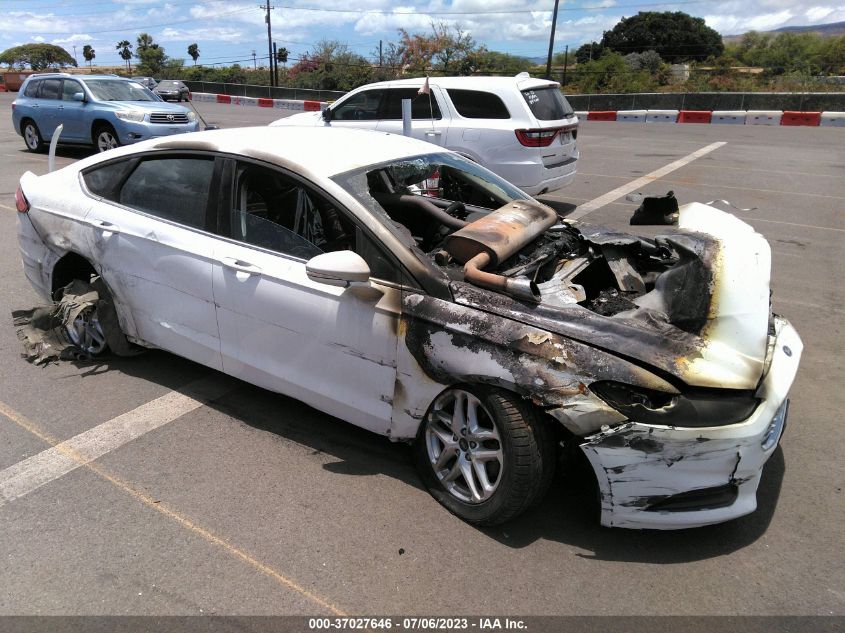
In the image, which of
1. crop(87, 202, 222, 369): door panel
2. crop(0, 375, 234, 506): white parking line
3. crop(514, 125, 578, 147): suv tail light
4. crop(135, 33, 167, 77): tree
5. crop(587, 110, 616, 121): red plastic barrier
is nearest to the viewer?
crop(0, 375, 234, 506): white parking line

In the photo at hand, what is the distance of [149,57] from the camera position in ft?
214

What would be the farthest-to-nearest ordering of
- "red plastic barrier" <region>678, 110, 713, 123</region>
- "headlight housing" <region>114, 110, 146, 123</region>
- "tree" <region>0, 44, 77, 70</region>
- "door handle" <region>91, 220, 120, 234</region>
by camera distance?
"tree" <region>0, 44, 77, 70</region> < "red plastic barrier" <region>678, 110, 713, 123</region> < "headlight housing" <region>114, 110, 146, 123</region> < "door handle" <region>91, 220, 120, 234</region>

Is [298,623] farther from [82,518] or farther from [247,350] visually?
[247,350]

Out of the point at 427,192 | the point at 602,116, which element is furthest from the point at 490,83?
the point at 602,116

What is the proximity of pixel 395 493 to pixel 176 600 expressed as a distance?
1.11 metres

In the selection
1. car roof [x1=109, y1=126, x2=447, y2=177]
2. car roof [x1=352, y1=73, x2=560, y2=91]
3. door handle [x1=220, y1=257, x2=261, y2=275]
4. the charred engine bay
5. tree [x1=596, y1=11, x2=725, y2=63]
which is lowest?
door handle [x1=220, y1=257, x2=261, y2=275]

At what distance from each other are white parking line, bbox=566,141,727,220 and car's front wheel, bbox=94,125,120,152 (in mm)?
9660

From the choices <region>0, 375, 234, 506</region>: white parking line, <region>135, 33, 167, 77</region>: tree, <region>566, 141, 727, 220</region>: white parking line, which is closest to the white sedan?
<region>0, 375, 234, 506</region>: white parking line

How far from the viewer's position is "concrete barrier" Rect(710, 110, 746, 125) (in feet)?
74.9

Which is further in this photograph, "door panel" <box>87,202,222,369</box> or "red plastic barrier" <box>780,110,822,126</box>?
"red plastic barrier" <box>780,110,822,126</box>

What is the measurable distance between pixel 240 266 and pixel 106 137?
11802 mm

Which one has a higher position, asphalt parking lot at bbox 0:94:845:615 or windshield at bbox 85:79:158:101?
windshield at bbox 85:79:158:101

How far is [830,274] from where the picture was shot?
6754 millimetres

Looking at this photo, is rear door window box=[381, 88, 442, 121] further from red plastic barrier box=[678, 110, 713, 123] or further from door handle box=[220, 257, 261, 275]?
red plastic barrier box=[678, 110, 713, 123]
